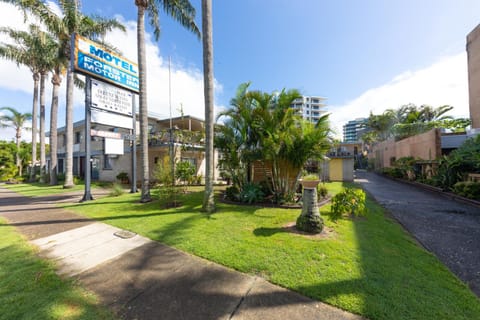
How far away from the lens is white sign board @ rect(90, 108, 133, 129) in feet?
27.7

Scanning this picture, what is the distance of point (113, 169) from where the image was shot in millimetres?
15562

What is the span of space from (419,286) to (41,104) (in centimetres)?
2572

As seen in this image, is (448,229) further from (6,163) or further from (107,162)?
(6,163)

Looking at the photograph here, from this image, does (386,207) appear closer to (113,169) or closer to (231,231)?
(231,231)

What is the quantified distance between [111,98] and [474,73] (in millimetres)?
23607

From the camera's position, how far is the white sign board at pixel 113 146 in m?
9.40

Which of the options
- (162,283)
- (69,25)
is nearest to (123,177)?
(69,25)

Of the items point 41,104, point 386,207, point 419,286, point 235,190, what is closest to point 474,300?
point 419,286

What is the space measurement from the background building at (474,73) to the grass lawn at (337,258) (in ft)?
51.2

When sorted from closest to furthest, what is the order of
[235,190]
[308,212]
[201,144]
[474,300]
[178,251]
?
1. [474,300]
2. [178,251]
3. [308,212]
4. [235,190]
5. [201,144]

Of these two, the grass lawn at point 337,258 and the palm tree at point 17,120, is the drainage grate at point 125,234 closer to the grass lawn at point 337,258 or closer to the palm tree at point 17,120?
the grass lawn at point 337,258

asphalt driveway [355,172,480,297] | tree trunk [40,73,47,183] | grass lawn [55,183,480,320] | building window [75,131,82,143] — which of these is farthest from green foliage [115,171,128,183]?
asphalt driveway [355,172,480,297]

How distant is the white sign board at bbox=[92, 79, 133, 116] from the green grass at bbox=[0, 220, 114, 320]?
7.06 m

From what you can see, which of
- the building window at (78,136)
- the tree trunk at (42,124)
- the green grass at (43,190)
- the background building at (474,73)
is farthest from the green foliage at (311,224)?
the building window at (78,136)
